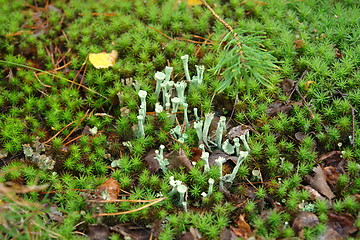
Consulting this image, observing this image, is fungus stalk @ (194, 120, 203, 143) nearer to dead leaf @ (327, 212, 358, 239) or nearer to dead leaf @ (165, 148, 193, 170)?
dead leaf @ (165, 148, 193, 170)

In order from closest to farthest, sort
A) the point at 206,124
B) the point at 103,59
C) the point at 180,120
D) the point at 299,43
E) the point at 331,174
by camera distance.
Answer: the point at 331,174 < the point at 206,124 < the point at 180,120 < the point at 299,43 < the point at 103,59

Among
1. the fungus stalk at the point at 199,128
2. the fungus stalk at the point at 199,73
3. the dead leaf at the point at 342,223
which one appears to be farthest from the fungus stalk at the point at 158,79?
the dead leaf at the point at 342,223

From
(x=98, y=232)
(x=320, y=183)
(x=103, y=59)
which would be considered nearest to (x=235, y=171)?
(x=320, y=183)

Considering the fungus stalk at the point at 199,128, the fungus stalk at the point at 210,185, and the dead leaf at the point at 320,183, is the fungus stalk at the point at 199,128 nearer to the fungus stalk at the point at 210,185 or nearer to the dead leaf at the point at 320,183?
the fungus stalk at the point at 210,185

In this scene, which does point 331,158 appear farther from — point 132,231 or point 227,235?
point 132,231

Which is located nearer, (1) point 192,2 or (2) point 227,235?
(2) point 227,235

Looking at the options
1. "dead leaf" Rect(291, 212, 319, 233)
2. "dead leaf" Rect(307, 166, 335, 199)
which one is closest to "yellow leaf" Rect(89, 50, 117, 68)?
"dead leaf" Rect(307, 166, 335, 199)
